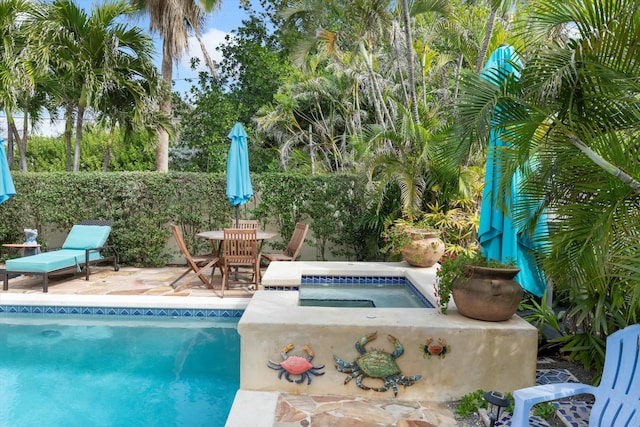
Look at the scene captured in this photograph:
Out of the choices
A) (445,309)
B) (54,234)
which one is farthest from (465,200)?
(54,234)

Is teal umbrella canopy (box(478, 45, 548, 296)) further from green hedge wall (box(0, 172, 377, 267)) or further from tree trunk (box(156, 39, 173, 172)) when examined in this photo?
tree trunk (box(156, 39, 173, 172))

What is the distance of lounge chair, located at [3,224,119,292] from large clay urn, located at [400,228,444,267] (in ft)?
17.4

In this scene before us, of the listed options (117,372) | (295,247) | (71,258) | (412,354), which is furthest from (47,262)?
(412,354)

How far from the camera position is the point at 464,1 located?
35.4ft

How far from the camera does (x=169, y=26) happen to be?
10992mm

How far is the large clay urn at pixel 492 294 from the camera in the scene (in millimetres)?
3598

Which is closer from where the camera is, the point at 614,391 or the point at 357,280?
the point at 614,391

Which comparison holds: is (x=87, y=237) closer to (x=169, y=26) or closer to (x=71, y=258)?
(x=71, y=258)

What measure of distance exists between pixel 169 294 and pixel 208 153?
10337mm

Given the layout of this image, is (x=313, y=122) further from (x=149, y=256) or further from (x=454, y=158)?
(x=454, y=158)

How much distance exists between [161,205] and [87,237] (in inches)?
61.6

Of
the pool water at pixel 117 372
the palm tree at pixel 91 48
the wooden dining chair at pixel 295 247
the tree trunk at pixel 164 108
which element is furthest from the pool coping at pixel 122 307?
the tree trunk at pixel 164 108

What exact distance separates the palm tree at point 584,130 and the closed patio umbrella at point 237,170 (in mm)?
4696

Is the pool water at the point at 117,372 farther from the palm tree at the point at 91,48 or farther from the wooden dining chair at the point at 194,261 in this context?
the palm tree at the point at 91,48
